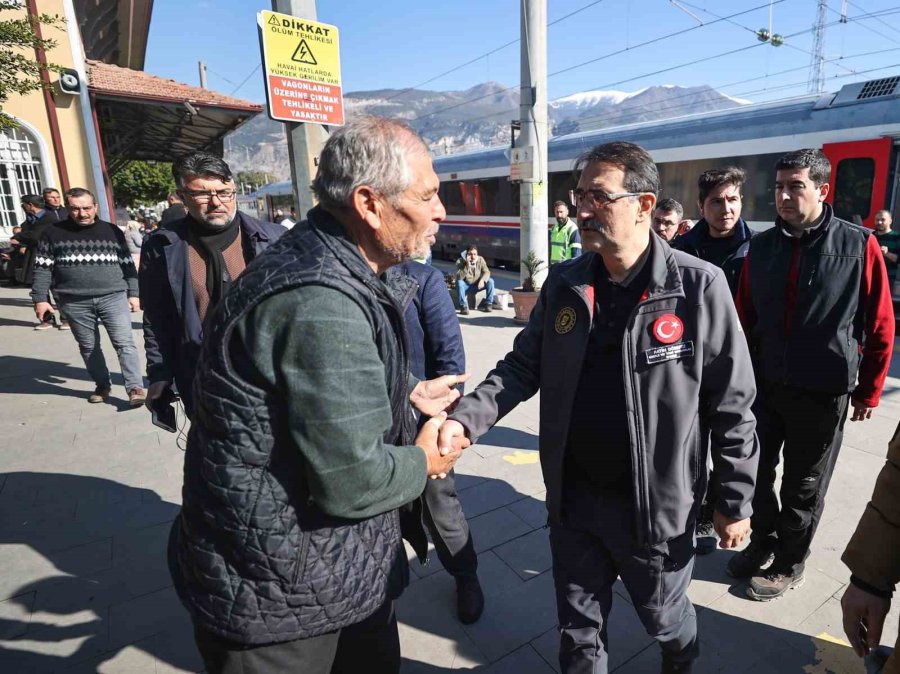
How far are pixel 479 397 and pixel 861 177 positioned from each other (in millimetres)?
9395

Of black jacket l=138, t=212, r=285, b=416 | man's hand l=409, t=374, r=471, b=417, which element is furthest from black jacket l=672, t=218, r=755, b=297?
black jacket l=138, t=212, r=285, b=416

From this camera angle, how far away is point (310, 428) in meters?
1.10

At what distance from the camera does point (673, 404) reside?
169cm

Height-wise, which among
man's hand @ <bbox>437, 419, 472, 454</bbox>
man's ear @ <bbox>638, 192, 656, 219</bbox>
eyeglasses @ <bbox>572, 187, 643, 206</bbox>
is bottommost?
man's hand @ <bbox>437, 419, 472, 454</bbox>

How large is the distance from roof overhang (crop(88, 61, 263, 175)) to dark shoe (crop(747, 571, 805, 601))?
11903 mm

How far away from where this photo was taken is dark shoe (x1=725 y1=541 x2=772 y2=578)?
2.76 metres

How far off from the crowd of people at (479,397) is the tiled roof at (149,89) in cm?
953

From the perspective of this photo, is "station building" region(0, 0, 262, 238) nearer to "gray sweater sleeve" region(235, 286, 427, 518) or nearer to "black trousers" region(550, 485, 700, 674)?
"gray sweater sleeve" region(235, 286, 427, 518)

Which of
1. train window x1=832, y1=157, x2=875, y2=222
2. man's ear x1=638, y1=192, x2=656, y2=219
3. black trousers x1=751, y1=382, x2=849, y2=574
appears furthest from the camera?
train window x1=832, y1=157, x2=875, y2=222

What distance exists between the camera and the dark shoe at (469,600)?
253 cm

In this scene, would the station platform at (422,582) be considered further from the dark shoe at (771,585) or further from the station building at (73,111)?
the station building at (73,111)

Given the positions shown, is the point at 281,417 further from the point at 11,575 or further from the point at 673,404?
the point at 11,575

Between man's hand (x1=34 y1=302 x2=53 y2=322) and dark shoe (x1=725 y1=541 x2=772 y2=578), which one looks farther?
man's hand (x1=34 y1=302 x2=53 y2=322)

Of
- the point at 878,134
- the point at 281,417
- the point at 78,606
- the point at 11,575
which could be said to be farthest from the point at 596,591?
the point at 878,134
